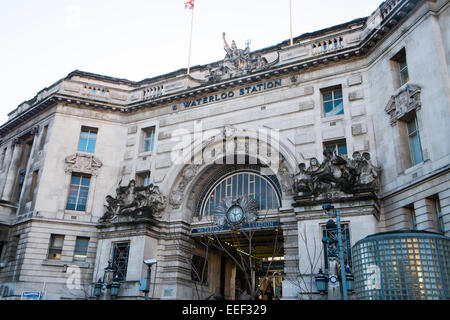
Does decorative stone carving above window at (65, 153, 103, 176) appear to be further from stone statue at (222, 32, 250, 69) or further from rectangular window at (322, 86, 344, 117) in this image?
rectangular window at (322, 86, 344, 117)

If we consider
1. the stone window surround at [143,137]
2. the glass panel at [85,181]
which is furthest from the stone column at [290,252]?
the glass panel at [85,181]

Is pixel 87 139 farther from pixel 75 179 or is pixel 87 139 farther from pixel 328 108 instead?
pixel 328 108

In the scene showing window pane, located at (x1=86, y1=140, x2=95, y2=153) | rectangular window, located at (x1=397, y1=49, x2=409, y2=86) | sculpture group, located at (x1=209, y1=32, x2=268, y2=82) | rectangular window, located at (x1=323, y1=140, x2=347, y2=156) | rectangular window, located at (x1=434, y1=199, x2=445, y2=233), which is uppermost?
sculpture group, located at (x1=209, y1=32, x2=268, y2=82)

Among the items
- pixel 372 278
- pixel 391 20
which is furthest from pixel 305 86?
pixel 372 278

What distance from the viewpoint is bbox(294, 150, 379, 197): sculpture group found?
2058cm

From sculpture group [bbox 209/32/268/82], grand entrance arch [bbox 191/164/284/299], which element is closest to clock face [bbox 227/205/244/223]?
grand entrance arch [bbox 191/164/284/299]

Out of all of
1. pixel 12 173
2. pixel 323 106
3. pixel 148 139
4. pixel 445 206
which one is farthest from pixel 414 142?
pixel 12 173

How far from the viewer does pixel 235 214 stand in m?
25.9

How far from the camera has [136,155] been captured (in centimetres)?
3095

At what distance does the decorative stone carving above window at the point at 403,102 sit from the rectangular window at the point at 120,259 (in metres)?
18.2

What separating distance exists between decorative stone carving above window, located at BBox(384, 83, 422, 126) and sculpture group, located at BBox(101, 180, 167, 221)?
1559 cm

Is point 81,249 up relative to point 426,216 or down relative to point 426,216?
down

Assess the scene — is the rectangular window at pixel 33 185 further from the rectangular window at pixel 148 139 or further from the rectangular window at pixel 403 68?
the rectangular window at pixel 403 68

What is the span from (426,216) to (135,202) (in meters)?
17.7
